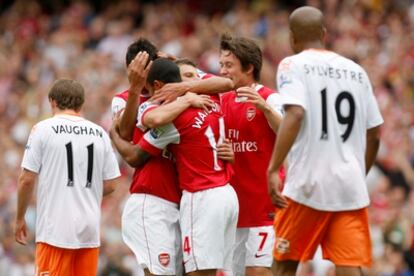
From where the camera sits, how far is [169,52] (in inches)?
958

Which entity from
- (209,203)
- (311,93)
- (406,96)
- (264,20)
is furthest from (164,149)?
(264,20)

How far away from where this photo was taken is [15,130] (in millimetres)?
24703

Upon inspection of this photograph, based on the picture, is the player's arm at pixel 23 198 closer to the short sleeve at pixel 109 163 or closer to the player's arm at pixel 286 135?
the short sleeve at pixel 109 163

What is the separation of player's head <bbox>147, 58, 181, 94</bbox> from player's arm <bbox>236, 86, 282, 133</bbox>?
0.60 meters

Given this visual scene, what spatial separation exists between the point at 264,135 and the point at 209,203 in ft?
3.66

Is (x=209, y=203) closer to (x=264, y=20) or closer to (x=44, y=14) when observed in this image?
(x=264, y=20)

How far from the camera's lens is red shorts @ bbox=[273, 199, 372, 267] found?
11039 millimetres

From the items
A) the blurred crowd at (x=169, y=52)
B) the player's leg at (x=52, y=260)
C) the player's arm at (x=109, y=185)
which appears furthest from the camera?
the blurred crowd at (x=169, y=52)

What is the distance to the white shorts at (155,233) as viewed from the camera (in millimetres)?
11984

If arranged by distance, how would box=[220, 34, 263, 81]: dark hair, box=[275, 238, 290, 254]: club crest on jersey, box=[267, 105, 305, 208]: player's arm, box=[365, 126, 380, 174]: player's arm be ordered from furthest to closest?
box=[220, 34, 263, 81]: dark hair < box=[365, 126, 380, 174]: player's arm < box=[275, 238, 290, 254]: club crest on jersey < box=[267, 105, 305, 208]: player's arm

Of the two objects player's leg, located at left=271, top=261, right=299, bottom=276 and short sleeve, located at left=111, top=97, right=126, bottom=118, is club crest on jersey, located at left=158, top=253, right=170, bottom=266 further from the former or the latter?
short sleeve, located at left=111, top=97, right=126, bottom=118

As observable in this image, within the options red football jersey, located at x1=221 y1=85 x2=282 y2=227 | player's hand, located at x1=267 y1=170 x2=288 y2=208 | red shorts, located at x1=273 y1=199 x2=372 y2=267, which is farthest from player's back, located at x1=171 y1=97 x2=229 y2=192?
player's hand, located at x1=267 y1=170 x2=288 y2=208

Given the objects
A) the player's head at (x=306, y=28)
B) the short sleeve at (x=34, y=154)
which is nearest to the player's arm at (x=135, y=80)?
the short sleeve at (x=34, y=154)

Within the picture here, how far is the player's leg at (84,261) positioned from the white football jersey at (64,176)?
0.37 feet
